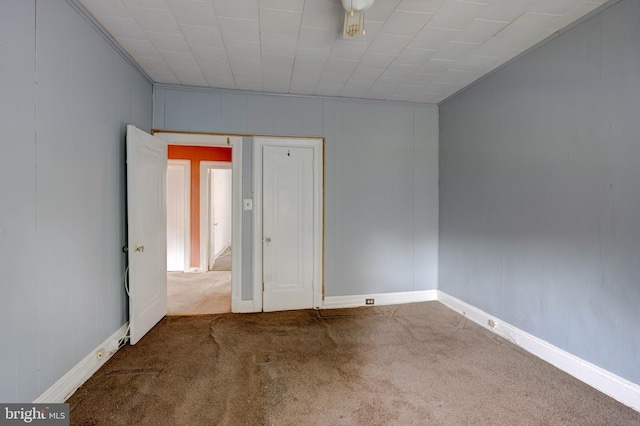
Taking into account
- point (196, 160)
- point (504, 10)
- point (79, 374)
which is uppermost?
point (504, 10)

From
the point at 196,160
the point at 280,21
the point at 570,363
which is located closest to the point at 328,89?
the point at 280,21

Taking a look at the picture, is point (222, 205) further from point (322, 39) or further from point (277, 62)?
point (322, 39)

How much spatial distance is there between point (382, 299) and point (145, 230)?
2.90m

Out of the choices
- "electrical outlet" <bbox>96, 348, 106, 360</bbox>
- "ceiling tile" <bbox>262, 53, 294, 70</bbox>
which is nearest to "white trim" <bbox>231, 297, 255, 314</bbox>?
"electrical outlet" <bbox>96, 348, 106, 360</bbox>

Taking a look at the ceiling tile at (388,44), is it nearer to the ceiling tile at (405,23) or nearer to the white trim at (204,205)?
the ceiling tile at (405,23)

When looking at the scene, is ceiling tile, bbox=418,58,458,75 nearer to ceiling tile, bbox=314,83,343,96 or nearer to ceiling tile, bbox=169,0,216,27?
ceiling tile, bbox=314,83,343,96

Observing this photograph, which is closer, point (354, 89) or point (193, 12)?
point (193, 12)

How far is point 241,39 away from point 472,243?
3.16m

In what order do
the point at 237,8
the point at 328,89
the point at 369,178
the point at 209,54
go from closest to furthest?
1. the point at 237,8
2. the point at 209,54
3. the point at 328,89
4. the point at 369,178

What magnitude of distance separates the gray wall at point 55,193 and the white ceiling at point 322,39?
1.49ft

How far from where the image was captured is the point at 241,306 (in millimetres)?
3449

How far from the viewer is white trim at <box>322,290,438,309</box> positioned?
3.64 metres

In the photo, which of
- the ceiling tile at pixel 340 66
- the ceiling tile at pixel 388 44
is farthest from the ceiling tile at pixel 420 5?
the ceiling tile at pixel 340 66

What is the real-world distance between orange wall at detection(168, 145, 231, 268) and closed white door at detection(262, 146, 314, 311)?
2296 millimetres
